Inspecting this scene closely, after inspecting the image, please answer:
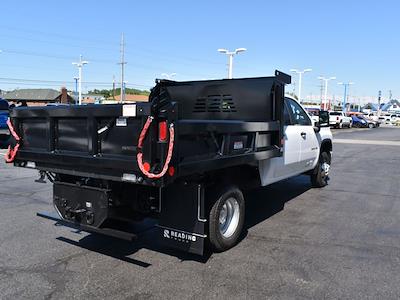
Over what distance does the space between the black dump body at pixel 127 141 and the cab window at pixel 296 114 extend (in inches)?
59.7

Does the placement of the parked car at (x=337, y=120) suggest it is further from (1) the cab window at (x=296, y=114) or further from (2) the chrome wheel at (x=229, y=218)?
(2) the chrome wheel at (x=229, y=218)

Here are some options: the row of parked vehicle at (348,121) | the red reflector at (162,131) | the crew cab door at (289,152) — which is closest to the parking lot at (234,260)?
the crew cab door at (289,152)

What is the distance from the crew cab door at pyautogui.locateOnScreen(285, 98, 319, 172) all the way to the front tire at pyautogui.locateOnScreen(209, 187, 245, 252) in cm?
248

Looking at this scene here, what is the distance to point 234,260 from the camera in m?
4.90

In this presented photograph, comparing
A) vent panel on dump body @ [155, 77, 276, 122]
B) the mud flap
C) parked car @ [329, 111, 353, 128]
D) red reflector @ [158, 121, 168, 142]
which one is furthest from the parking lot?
parked car @ [329, 111, 353, 128]

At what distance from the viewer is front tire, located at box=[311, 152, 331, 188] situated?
30.2ft

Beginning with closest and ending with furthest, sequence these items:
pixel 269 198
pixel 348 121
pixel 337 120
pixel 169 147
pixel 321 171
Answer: pixel 169 147
pixel 269 198
pixel 321 171
pixel 337 120
pixel 348 121

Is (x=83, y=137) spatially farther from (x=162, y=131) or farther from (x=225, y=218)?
(x=225, y=218)

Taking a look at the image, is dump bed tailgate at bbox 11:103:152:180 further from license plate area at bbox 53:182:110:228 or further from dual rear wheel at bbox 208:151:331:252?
dual rear wheel at bbox 208:151:331:252

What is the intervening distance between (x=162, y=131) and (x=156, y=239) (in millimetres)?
2026

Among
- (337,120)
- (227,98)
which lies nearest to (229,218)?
(227,98)

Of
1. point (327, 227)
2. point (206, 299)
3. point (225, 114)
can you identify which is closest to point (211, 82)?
point (225, 114)

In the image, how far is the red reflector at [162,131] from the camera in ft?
12.8

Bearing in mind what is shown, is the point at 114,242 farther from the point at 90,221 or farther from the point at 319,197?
the point at 319,197
